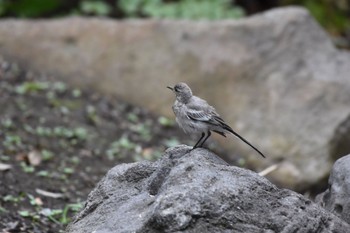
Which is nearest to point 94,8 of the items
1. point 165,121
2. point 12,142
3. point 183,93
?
point 165,121

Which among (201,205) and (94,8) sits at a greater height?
(94,8)

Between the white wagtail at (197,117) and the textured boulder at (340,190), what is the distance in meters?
0.57

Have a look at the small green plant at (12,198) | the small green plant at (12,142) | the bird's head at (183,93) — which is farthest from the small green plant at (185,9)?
the bird's head at (183,93)

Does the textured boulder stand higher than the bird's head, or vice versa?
the bird's head

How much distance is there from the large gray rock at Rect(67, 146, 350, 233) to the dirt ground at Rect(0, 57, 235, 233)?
1.61 metres

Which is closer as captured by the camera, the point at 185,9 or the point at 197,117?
the point at 197,117

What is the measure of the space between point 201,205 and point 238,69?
5.66 m

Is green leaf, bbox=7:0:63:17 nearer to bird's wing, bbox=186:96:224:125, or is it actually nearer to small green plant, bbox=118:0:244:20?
small green plant, bbox=118:0:244:20

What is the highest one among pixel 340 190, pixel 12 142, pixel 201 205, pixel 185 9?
pixel 185 9

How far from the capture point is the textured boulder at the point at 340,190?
14.9ft

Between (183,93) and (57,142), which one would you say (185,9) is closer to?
(57,142)

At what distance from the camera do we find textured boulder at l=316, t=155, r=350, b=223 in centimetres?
454

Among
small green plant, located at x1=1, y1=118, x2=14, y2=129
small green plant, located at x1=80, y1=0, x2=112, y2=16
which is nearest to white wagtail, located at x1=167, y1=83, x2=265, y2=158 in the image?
small green plant, located at x1=1, y1=118, x2=14, y2=129

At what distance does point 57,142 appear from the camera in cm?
808
